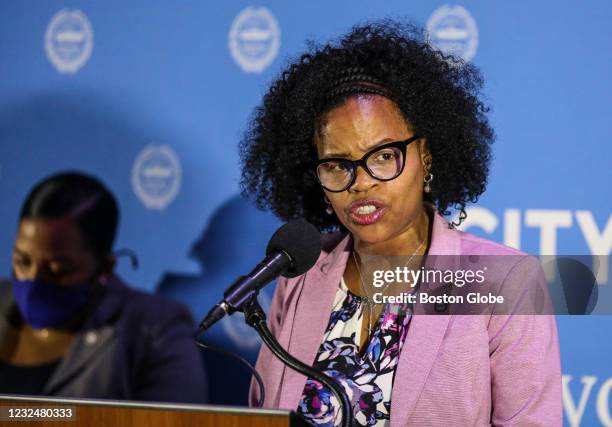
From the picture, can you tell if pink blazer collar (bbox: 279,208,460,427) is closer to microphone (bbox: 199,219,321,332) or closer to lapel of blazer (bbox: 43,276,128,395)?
microphone (bbox: 199,219,321,332)

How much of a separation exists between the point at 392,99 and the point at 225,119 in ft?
2.91

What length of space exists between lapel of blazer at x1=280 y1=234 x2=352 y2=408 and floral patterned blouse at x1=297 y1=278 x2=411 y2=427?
22mm

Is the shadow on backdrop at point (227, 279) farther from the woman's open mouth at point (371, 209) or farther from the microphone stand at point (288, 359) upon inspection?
the microphone stand at point (288, 359)

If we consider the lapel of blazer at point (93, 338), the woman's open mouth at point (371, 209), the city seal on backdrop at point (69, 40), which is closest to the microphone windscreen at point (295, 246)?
the woman's open mouth at point (371, 209)

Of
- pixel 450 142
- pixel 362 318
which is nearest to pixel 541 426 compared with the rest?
pixel 362 318

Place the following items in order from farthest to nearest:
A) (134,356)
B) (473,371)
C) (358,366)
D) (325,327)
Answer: (134,356)
(325,327)
(358,366)
(473,371)

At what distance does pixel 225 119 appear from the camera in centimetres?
293

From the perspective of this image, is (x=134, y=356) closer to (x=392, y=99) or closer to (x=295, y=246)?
(x=392, y=99)

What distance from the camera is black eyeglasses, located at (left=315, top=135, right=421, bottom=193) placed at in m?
2.11

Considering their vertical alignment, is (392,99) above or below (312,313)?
above

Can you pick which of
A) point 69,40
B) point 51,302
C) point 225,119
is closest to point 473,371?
point 225,119

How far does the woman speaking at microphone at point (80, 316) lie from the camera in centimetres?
299

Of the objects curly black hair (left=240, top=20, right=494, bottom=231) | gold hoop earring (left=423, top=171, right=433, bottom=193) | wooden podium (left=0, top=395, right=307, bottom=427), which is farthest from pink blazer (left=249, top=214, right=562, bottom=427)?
wooden podium (left=0, top=395, right=307, bottom=427)

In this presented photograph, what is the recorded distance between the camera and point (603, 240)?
2.49 meters
